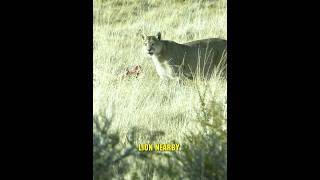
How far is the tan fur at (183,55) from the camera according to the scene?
30.3 feet

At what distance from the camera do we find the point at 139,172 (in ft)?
17.9

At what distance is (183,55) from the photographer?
9.46 meters

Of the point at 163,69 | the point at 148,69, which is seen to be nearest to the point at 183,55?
the point at 163,69

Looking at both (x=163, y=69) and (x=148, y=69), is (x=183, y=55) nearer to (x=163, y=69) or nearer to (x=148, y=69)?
(x=163, y=69)

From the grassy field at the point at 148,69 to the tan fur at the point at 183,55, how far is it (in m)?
0.19

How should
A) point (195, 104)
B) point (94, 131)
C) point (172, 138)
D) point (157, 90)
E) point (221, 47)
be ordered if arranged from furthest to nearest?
1. point (221, 47)
2. point (157, 90)
3. point (195, 104)
4. point (172, 138)
5. point (94, 131)

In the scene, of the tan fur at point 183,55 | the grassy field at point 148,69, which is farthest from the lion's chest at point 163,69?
the grassy field at point 148,69

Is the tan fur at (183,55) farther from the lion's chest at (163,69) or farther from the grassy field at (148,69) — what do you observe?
the grassy field at (148,69)

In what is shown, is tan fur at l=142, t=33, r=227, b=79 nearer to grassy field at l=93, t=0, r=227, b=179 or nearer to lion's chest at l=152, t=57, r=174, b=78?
lion's chest at l=152, t=57, r=174, b=78

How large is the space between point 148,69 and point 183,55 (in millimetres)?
685

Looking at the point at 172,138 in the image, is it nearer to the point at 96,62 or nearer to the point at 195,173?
the point at 195,173

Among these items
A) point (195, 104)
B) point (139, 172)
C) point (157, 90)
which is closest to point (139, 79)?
point (157, 90)

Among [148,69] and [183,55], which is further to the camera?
[148,69]

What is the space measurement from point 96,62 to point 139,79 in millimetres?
745
